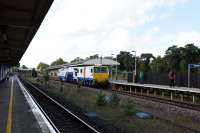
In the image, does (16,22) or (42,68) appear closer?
(16,22)

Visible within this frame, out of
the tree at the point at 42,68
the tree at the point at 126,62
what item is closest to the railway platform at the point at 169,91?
the tree at the point at 42,68

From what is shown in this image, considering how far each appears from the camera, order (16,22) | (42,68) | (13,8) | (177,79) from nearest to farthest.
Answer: (13,8), (16,22), (177,79), (42,68)

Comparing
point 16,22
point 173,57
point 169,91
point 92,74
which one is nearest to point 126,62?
point 173,57

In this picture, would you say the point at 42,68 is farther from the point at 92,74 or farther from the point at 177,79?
the point at 177,79

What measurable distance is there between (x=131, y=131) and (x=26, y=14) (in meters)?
7.49

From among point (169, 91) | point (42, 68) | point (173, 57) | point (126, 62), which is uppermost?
point (126, 62)

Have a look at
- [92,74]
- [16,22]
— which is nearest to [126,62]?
[92,74]

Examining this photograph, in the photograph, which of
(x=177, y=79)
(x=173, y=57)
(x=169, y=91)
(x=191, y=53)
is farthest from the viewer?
(x=173, y=57)

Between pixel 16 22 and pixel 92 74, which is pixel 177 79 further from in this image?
pixel 16 22

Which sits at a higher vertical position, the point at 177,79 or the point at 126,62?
the point at 126,62

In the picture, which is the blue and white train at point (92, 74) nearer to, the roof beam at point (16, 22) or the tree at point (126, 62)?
the roof beam at point (16, 22)

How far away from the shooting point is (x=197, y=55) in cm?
7825

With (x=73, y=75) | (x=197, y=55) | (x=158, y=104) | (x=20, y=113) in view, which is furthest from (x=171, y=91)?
(x=197, y=55)

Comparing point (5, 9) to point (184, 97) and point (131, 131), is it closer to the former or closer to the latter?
point (131, 131)
